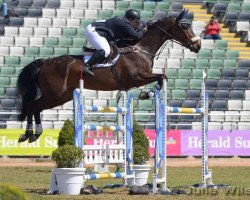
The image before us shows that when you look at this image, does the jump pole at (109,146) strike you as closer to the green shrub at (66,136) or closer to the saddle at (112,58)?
the saddle at (112,58)

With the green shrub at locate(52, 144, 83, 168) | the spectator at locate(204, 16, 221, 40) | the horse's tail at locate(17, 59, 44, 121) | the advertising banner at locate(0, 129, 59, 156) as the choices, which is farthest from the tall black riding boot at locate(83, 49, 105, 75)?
the spectator at locate(204, 16, 221, 40)

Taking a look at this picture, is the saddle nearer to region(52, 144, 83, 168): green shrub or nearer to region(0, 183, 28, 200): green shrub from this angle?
region(52, 144, 83, 168): green shrub

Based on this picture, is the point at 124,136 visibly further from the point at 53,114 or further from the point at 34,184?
the point at 53,114

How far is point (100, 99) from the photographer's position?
1084 inches

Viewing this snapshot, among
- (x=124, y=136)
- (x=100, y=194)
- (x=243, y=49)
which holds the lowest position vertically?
(x=100, y=194)

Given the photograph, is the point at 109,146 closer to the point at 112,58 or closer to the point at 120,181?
the point at 112,58

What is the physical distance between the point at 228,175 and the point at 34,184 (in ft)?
18.6

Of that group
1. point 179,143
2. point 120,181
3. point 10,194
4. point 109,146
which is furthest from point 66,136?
point 10,194

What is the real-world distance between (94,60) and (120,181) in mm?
3744

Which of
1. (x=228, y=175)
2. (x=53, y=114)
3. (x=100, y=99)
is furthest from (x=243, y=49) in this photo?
(x=228, y=175)

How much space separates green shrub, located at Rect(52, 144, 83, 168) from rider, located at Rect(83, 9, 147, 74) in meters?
2.39

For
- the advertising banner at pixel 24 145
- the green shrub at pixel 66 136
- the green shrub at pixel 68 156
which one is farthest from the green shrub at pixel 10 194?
the advertising banner at pixel 24 145

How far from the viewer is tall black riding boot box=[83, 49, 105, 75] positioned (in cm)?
1452

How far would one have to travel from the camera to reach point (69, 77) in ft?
49.2
